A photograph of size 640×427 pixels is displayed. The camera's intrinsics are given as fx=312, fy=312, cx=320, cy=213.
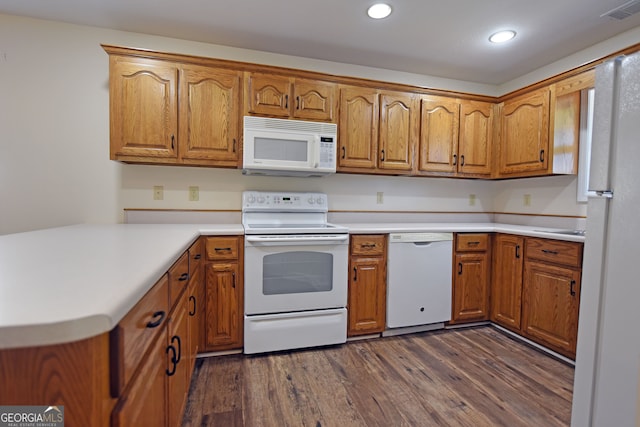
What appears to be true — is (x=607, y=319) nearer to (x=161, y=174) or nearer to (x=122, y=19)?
(x=161, y=174)

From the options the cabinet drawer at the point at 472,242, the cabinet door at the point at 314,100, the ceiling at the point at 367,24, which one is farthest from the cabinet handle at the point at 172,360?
the cabinet drawer at the point at 472,242

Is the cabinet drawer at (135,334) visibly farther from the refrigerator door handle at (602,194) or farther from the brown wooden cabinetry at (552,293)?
the brown wooden cabinetry at (552,293)

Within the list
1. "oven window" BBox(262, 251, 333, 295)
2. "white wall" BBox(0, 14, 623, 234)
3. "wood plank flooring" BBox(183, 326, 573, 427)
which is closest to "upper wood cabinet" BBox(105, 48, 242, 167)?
"white wall" BBox(0, 14, 623, 234)

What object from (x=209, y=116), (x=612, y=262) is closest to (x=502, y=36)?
(x=612, y=262)

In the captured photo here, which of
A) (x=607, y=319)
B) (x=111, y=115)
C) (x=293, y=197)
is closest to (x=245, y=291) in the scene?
(x=293, y=197)

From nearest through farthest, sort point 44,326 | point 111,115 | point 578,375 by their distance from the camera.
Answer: point 44,326 → point 578,375 → point 111,115

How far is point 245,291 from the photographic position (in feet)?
7.14

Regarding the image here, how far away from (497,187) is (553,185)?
24.4 inches

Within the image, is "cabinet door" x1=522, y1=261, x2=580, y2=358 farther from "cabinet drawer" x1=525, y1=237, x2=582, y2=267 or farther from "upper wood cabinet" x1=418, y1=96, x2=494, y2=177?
"upper wood cabinet" x1=418, y1=96, x2=494, y2=177

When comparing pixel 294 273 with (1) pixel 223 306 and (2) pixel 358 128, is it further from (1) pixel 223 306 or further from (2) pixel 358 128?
(2) pixel 358 128

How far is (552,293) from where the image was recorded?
2.28 m

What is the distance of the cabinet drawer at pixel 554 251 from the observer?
6.99 ft

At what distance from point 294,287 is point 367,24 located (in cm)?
197

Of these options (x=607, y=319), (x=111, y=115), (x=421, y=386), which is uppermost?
(x=111, y=115)
